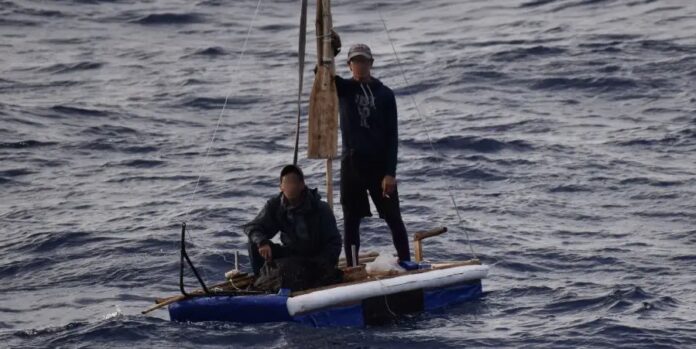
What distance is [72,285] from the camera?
14.4 meters

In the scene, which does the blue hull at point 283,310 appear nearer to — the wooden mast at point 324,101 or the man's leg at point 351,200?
the man's leg at point 351,200

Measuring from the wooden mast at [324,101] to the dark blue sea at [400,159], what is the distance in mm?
1602

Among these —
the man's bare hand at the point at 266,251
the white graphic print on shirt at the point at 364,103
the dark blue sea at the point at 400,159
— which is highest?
the white graphic print on shirt at the point at 364,103

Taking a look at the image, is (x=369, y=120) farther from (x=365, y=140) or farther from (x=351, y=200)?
(x=351, y=200)

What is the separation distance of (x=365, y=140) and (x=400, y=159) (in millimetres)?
7451

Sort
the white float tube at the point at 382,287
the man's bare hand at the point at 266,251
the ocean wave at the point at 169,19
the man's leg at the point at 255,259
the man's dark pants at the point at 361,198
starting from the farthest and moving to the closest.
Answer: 1. the ocean wave at the point at 169,19
2. the man's dark pants at the point at 361,198
3. the man's leg at the point at 255,259
4. the man's bare hand at the point at 266,251
5. the white float tube at the point at 382,287

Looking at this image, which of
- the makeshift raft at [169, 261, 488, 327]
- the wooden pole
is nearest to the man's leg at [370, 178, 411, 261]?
the wooden pole

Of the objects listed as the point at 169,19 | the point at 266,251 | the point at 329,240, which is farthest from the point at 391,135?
the point at 169,19

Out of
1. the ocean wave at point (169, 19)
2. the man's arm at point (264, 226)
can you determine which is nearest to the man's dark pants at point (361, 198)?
the man's arm at point (264, 226)

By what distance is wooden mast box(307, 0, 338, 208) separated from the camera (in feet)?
40.6

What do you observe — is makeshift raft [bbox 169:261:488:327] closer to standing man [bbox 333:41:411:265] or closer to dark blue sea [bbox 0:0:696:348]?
dark blue sea [bbox 0:0:696:348]

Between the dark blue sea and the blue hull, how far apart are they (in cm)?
10

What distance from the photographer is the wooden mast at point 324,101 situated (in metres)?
12.4

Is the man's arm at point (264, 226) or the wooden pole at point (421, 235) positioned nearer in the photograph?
the man's arm at point (264, 226)
